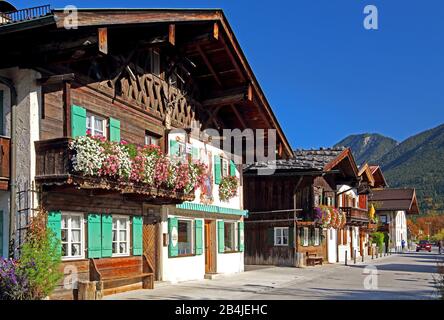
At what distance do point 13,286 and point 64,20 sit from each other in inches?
224

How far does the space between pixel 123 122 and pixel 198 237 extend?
6.43 metres

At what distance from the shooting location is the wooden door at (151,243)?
19750 mm

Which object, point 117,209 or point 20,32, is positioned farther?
point 117,209

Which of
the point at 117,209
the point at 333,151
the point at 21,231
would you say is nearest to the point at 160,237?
the point at 117,209

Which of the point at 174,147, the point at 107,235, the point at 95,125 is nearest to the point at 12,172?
the point at 95,125

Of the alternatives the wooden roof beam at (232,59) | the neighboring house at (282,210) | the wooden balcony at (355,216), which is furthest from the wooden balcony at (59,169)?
the wooden balcony at (355,216)

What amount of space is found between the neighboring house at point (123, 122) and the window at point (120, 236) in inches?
1.2

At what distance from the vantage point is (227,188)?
25.7m

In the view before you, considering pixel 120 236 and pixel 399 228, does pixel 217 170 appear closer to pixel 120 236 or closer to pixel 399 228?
pixel 120 236

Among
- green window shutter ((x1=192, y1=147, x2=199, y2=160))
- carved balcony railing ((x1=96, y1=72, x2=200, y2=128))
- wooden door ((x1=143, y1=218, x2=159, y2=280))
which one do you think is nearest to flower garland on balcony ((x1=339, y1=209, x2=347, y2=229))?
green window shutter ((x1=192, y1=147, x2=199, y2=160))

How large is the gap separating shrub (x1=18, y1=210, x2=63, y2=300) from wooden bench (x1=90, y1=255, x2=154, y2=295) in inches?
75.6
